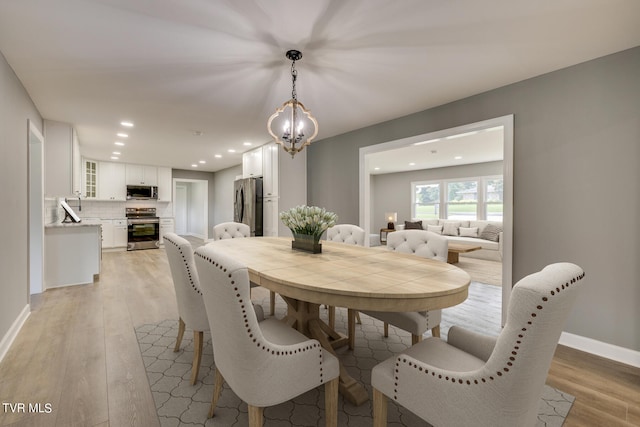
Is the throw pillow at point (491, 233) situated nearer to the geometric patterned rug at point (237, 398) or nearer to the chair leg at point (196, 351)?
the geometric patterned rug at point (237, 398)

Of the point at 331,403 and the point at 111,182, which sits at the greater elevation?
the point at 111,182

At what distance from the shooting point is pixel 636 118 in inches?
83.6

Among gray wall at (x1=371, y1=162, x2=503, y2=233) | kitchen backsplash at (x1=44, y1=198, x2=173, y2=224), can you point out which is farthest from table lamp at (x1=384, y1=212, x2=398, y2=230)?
kitchen backsplash at (x1=44, y1=198, x2=173, y2=224)

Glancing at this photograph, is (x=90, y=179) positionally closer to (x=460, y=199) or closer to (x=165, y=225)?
(x=165, y=225)

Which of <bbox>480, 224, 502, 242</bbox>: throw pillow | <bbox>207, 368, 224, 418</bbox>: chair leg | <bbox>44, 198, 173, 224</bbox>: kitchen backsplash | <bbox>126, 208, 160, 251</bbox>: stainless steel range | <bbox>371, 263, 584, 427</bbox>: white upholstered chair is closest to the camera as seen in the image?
<bbox>371, 263, 584, 427</bbox>: white upholstered chair

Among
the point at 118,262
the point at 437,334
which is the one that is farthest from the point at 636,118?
the point at 118,262

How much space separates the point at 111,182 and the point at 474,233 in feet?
30.1

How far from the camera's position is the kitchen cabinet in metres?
3.96

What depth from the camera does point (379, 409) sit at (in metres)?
1.14

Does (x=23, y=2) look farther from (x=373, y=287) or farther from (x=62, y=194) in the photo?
(x=62, y=194)

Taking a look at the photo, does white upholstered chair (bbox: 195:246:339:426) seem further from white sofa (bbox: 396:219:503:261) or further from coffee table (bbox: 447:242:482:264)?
white sofa (bbox: 396:219:503:261)

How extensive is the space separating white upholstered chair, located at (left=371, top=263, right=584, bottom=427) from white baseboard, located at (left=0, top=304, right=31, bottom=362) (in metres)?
2.83

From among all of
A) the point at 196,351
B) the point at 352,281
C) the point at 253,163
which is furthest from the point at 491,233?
the point at 196,351

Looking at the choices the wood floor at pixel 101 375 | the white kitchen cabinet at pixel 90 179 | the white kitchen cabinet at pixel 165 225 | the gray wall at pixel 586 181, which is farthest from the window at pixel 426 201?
the white kitchen cabinet at pixel 90 179
